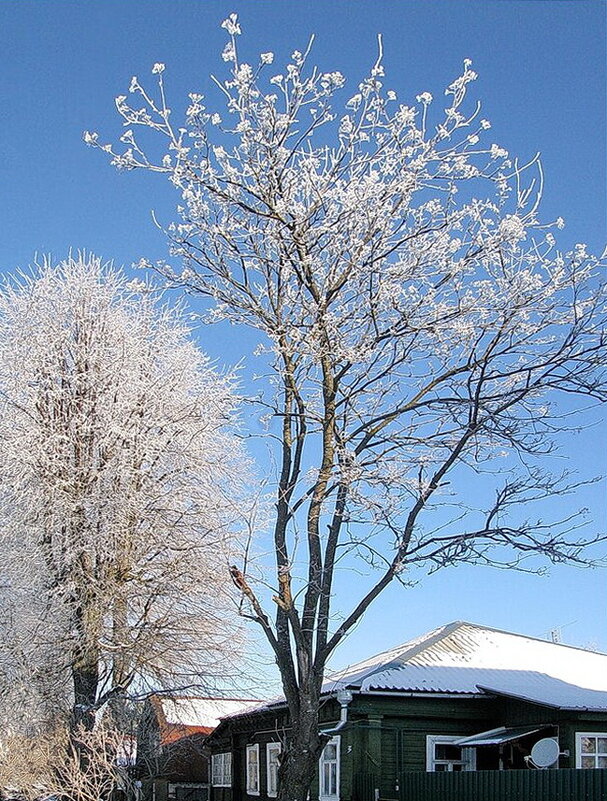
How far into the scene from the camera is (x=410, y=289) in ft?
39.0

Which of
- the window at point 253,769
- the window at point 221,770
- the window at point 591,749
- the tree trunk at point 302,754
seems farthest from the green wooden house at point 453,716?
the window at point 221,770

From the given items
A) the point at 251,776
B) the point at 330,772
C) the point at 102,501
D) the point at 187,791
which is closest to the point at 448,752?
the point at 330,772

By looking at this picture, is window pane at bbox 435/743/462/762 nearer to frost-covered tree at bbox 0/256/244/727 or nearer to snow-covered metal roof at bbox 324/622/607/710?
snow-covered metal roof at bbox 324/622/607/710

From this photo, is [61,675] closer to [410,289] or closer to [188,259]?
[188,259]

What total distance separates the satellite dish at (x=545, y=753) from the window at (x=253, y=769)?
1034cm

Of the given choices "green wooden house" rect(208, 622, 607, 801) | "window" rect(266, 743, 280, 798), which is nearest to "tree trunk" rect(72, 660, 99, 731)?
"green wooden house" rect(208, 622, 607, 801)

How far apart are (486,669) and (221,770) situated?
10774 millimetres

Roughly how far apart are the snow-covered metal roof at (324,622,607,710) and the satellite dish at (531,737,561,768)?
0.72 meters

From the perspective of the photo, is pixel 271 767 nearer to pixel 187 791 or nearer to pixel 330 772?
pixel 330 772

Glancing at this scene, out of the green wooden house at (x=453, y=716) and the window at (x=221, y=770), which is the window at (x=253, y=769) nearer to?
the window at (x=221, y=770)

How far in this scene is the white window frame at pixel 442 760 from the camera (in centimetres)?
1834

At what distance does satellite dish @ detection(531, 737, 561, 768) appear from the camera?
Result: 15.3 m

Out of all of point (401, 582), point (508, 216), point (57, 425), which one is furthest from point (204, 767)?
point (508, 216)

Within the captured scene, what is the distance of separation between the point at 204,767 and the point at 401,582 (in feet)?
82.5
